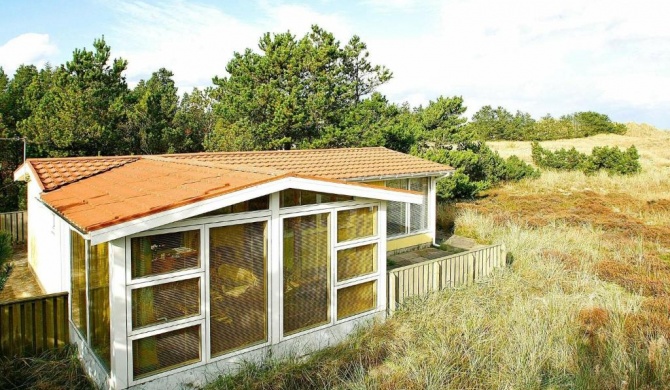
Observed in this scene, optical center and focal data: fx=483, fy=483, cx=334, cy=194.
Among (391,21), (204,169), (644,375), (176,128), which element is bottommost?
(644,375)

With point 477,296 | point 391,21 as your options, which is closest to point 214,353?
point 477,296

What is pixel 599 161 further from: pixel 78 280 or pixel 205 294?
pixel 78 280

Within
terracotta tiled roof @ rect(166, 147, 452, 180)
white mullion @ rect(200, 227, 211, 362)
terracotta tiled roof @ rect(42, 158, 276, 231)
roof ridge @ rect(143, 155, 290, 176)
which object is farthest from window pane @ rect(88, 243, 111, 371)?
terracotta tiled roof @ rect(166, 147, 452, 180)

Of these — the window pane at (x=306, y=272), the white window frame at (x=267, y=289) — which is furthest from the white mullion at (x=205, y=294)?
the window pane at (x=306, y=272)

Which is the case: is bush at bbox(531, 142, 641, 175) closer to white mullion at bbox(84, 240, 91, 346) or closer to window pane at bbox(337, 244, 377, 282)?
window pane at bbox(337, 244, 377, 282)

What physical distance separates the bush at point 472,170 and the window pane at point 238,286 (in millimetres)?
14991

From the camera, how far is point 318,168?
12.1 metres

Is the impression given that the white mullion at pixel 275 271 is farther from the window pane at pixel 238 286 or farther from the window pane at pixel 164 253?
the window pane at pixel 164 253

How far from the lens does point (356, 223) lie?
7828mm

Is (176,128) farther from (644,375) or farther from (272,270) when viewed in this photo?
(644,375)

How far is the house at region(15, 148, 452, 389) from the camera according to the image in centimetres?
552

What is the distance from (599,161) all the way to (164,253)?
30.4 m

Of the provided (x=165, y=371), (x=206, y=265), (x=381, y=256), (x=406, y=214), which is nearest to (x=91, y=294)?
(x=165, y=371)

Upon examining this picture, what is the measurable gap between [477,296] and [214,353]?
5154 mm
